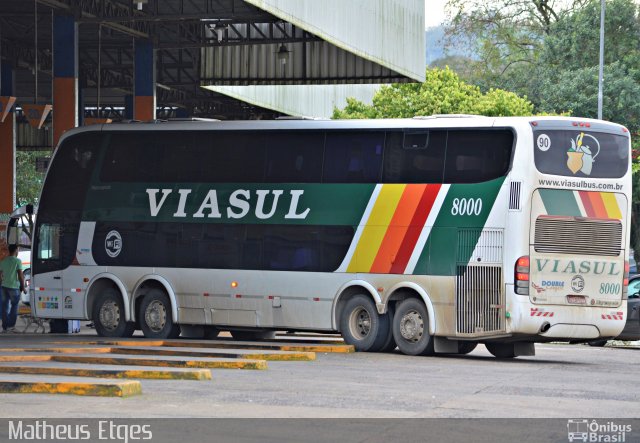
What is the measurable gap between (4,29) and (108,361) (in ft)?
104

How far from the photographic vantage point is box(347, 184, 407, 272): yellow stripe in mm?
23984

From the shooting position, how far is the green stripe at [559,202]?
22.5m

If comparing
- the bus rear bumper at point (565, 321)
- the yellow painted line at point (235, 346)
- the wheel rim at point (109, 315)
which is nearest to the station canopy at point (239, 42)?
the wheel rim at point (109, 315)

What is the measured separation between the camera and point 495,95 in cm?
6556

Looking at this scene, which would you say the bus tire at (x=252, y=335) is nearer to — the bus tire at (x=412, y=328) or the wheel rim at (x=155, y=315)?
the wheel rim at (x=155, y=315)

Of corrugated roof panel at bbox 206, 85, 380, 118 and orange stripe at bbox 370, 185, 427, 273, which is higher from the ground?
corrugated roof panel at bbox 206, 85, 380, 118

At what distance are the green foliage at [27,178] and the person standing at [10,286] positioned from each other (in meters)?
57.9

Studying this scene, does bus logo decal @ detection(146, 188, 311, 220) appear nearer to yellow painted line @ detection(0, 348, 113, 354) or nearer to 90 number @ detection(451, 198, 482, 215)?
90 number @ detection(451, 198, 482, 215)

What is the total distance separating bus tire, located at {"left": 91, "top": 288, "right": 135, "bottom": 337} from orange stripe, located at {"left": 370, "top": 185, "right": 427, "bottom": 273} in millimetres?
5640

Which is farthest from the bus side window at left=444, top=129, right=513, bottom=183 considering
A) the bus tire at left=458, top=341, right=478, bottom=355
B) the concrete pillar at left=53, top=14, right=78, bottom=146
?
the concrete pillar at left=53, top=14, right=78, bottom=146

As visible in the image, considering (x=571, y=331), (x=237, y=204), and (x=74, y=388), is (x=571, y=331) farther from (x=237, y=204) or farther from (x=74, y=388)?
(x=74, y=388)

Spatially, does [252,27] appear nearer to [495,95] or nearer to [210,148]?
[210,148]

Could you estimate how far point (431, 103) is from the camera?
6456cm
